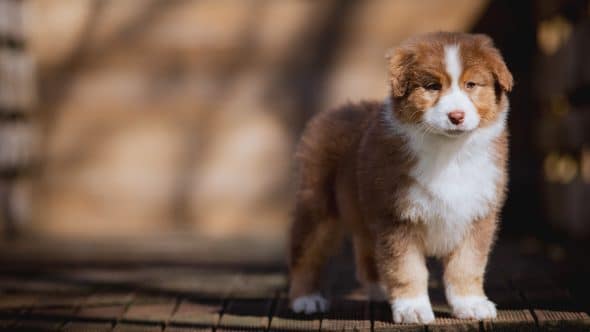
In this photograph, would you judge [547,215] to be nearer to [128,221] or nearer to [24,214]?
[128,221]

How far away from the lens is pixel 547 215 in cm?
627

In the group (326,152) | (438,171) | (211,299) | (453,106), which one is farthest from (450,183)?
(211,299)

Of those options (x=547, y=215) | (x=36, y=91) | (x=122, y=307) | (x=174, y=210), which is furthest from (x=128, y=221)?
(x=547, y=215)

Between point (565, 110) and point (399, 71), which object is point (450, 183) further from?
point (565, 110)

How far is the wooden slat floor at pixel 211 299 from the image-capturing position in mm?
3432

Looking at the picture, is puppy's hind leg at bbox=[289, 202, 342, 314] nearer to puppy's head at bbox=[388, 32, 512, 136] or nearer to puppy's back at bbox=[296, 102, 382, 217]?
puppy's back at bbox=[296, 102, 382, 217]

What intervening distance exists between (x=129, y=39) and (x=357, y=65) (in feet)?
6.05

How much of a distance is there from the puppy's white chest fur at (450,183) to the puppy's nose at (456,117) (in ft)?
0.63

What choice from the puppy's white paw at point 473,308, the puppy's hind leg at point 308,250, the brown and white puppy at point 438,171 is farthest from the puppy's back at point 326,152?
the puppy's white paw at point 473,308

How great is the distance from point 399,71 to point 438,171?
43cm

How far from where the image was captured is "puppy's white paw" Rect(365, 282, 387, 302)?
3947mm

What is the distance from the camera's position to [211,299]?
416 centimetres

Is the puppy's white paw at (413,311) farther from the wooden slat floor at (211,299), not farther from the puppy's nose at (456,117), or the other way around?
the puppy's nose at (456,117)

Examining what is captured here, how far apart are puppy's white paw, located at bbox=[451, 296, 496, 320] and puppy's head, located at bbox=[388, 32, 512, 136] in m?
0.69
